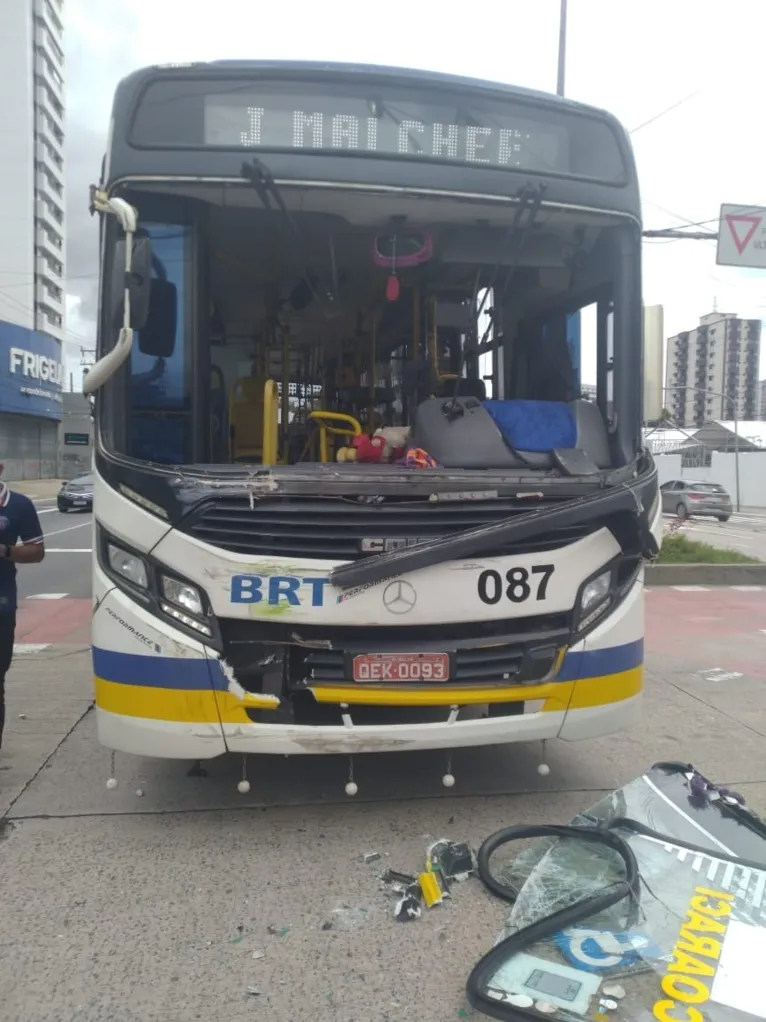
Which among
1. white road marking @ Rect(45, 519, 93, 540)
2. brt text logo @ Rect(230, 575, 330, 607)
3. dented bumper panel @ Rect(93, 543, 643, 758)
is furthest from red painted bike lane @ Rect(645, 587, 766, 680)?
white road marking @ Rect(45, 519, 93, 540)

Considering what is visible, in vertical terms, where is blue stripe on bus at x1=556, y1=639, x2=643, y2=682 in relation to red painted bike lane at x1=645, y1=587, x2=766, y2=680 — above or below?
above

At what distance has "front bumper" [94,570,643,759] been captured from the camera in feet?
11.8

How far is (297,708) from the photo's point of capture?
3.76m

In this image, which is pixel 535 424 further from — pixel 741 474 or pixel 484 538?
pixel 741 474

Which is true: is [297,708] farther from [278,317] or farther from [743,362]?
[743,362]

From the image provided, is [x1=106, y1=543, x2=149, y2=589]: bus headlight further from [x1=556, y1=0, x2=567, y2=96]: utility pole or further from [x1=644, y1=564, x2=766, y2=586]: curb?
[x1=556, y1=0, x2=567, y2=96]: utility pole

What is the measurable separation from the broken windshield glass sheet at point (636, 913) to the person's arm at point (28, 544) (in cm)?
260

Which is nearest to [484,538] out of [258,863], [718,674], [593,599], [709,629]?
[593,599]

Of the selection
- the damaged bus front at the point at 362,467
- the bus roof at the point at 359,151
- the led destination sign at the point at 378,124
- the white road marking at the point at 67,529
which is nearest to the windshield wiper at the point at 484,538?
the damaged bus front at the point at 362,467

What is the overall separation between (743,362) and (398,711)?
93727mm

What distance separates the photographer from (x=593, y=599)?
3955 mm

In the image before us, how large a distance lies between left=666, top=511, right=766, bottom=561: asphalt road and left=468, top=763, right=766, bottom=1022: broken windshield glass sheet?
14833mm

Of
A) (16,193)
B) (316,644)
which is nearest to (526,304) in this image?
(316,644)

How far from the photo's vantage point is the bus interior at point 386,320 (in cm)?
405
